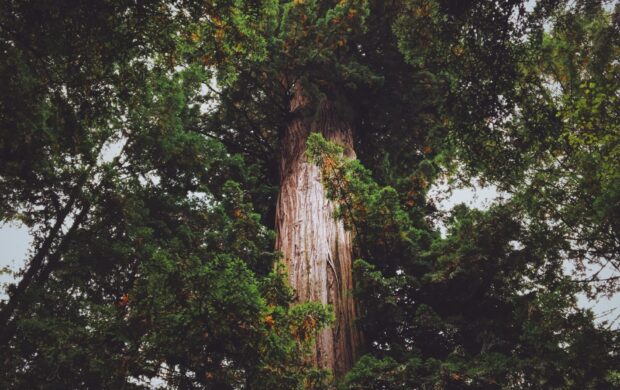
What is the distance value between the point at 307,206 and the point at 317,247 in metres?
0.69

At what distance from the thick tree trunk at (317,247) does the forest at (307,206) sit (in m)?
0.03

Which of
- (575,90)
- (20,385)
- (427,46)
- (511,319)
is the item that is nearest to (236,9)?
(427,46)

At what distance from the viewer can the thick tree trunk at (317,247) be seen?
4.05 m

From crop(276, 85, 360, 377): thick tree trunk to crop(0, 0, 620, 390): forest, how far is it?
1.1 inches

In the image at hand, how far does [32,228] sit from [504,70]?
20.4 ft

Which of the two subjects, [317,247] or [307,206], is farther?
[307,206]

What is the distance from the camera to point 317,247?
478 cm

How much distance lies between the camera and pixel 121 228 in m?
5.64

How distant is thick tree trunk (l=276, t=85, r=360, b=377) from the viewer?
4051 mm

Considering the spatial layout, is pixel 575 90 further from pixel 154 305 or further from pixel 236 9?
pixel 154 305

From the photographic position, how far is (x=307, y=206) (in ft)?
17.4

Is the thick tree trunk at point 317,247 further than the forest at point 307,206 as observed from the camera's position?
Yes

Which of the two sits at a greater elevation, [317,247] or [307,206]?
[307,206]

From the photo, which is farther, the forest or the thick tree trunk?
the thick tree trunk
